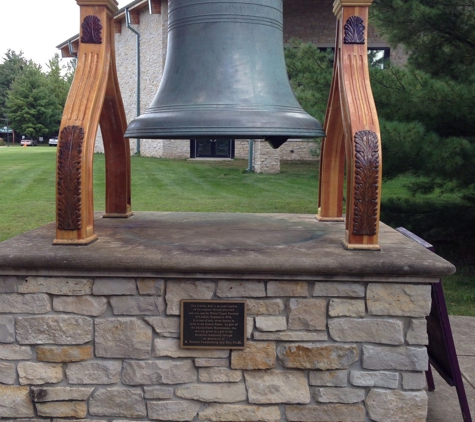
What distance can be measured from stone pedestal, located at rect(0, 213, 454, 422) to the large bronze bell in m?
0.69

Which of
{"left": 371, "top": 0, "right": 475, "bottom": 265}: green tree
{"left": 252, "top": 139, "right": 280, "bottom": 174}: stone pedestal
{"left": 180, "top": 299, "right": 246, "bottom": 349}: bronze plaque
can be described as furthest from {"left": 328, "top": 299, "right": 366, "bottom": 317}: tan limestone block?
{"left": 252, "top": 139, "right": 280, "bottom": 174}: stone pedestal

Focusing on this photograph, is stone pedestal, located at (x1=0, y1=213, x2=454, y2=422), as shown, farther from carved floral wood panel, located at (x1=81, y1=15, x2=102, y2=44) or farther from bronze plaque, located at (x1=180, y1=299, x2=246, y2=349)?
carved floral wood panel, located at (x1=81, y1=15, x2=102, y2=44)

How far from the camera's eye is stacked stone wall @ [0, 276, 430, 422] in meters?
2.87

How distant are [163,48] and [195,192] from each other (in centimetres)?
816

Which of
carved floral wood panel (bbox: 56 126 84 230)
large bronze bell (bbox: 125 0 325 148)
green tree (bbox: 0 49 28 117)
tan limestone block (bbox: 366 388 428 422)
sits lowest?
tan limestone block (bbox: 366 388 428 422)

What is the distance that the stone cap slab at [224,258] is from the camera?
2787 millimetres

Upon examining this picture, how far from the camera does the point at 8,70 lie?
5897 centimetres

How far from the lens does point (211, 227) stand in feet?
12.6

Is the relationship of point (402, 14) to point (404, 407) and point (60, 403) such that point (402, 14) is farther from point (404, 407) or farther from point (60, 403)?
point (60, 403)

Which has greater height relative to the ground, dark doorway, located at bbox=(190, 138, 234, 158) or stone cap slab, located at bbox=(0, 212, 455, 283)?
dark doorway, located at bbox=(190, 138, 234, 158)

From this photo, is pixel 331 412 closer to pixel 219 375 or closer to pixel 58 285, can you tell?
pixel 219 375

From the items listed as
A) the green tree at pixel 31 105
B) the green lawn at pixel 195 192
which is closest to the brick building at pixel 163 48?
the green lawn at pixel 195 192

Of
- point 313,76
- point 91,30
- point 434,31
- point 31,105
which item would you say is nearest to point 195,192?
point 313,76

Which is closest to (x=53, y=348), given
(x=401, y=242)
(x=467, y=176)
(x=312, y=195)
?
(x=401, y=242)
